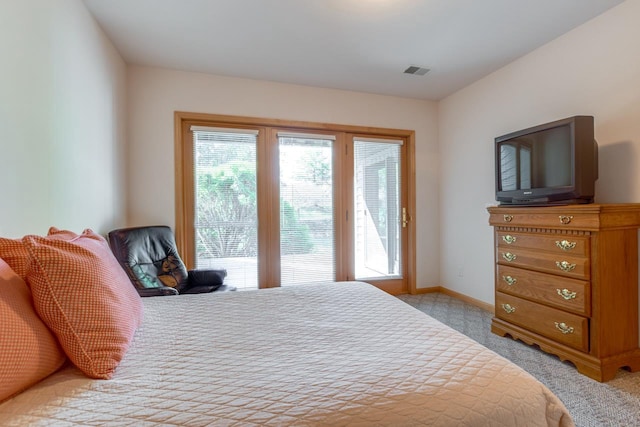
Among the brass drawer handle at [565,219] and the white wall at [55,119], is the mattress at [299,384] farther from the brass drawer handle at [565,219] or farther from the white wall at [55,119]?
the brass drawer handle at [565,219]

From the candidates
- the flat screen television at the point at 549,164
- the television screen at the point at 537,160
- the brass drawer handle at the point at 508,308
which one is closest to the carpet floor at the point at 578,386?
the brass drawer handle at the point at 508,308

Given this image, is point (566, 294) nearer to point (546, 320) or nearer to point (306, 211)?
point (546, 320)

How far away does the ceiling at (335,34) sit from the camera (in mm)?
2119

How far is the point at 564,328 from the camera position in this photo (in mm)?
2059

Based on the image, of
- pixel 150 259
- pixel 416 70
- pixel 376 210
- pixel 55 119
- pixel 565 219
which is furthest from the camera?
pixel 376 210

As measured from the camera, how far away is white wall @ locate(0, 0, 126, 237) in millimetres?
1339

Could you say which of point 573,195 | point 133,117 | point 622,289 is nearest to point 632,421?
point 622,289

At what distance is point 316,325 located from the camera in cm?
128

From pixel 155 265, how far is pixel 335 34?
2.37m

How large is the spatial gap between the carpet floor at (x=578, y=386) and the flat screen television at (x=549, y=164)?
1.12m

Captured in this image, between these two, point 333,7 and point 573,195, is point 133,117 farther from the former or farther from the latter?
point 573,195

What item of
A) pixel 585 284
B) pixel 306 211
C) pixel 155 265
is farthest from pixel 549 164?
pixel 155 265

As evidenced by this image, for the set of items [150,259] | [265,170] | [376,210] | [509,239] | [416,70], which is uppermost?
[416,70]

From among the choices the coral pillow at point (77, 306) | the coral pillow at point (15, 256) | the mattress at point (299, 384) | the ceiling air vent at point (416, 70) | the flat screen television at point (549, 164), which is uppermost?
the ceiling air vent at point (416, 70)
